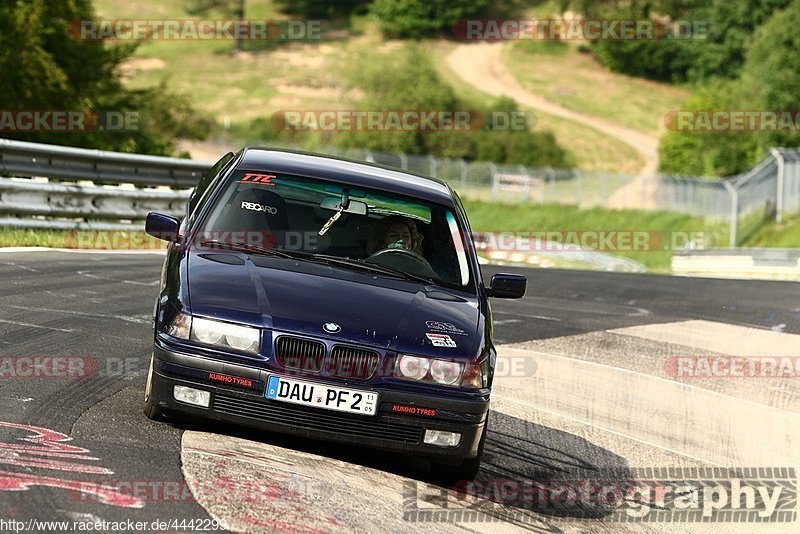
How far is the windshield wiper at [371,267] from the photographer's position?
7156 millimetres

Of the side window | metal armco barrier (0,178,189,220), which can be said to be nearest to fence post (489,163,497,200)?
metal armco barrier (0,178,189,220)

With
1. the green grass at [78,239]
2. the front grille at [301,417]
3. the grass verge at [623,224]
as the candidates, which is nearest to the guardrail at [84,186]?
the green grass at [78,239]

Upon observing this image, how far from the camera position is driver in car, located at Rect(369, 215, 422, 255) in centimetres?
748

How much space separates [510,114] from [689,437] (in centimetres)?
7373

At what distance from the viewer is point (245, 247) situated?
7.18 meters

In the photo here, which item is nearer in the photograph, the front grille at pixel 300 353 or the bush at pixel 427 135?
the front grille at pixel 300 353

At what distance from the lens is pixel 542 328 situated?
43.3 ft

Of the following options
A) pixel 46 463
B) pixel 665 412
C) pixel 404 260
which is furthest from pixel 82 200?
pixel 46 463

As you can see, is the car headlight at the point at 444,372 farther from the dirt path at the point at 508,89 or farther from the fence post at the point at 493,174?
the dirt path at the point at 508,89

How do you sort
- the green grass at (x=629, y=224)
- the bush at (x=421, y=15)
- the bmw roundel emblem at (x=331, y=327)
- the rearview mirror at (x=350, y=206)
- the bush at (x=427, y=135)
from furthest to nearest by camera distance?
the bush at (x=421, y=15)
the bush at (x=427, y=135)
the green grass at (x=629, y=224)
the rearview mirror at (x=350, y=206)
the bmw roundel emblem at (x=331, y=327)

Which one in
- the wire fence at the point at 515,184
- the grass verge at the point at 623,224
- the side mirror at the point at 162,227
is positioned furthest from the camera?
the grass verge at the point at 623,224

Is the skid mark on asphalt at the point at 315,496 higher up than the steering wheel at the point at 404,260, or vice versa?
the steering wheel at the point at 404,260

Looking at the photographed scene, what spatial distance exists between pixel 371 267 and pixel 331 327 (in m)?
1.05

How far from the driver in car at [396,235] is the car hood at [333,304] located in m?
0.45
